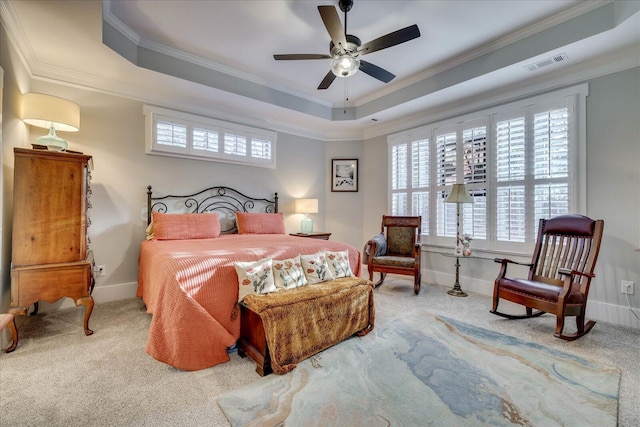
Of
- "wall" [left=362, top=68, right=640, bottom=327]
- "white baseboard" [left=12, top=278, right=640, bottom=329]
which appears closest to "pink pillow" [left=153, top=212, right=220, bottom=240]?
"white baseboard" [left=12, top=278, right=640, bottom=329]

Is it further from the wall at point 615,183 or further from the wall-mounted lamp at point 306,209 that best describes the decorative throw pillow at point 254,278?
the wall at point 615,183

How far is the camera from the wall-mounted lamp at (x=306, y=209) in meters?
4.91

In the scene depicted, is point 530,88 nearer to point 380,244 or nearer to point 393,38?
point 393,38

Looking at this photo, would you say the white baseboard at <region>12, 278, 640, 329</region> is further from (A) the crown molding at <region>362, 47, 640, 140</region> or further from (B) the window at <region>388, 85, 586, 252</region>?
(A) the crown molding at <region>362, 47, 640, 140</region>

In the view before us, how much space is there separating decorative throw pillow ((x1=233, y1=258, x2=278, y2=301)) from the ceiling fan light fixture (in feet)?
6.12

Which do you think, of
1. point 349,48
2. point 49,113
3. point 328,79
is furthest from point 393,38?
point 49,113

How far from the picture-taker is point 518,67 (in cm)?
321

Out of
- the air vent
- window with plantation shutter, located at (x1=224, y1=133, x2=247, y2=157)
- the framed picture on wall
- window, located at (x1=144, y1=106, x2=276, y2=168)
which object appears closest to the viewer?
the air vent

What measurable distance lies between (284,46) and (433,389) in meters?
3.54

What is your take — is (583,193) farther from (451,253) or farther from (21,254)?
(21,254)

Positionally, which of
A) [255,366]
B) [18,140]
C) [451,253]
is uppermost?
[18,140]

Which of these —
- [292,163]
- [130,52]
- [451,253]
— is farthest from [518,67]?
[130,52]

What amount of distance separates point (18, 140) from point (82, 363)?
2180 millimetres

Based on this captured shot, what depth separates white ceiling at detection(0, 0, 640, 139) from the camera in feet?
8.51
